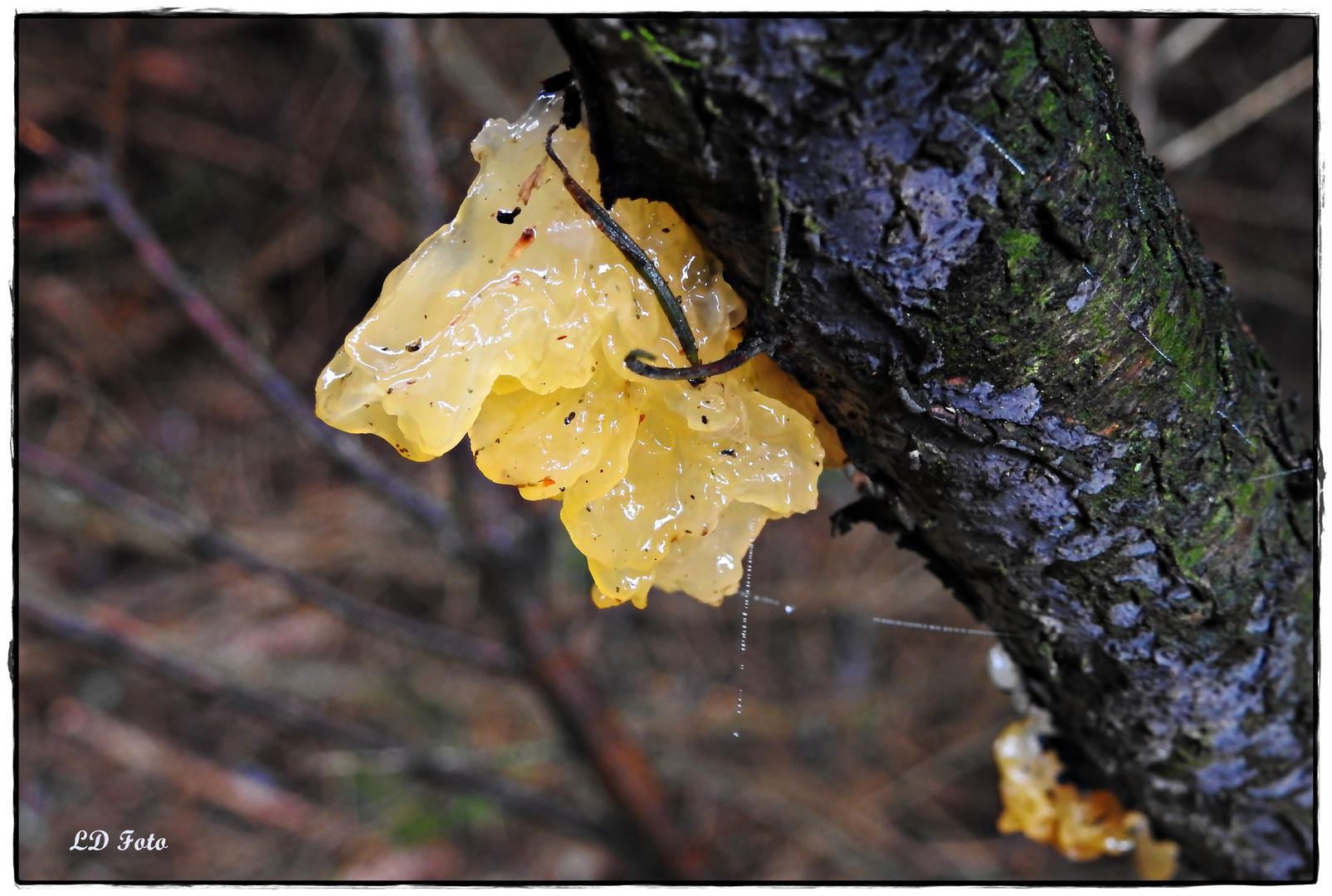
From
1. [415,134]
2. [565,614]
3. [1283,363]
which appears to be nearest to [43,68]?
[415,134]

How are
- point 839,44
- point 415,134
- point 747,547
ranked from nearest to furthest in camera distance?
point 839,44, point 747,547, point 415,134

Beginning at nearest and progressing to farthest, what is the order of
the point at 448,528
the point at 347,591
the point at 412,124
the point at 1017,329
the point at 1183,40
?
the point at 1017,329 → the point at 412,124 → the point at 448,528 → the point at 1183,40 → the point at 347,591

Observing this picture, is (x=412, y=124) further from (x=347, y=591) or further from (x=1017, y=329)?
(x=347, y=591)

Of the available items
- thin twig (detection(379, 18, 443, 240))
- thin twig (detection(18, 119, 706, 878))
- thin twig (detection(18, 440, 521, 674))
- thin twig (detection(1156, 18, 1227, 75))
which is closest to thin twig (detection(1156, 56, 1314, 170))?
thin twig (detection(1156, 18, 1227, 75))

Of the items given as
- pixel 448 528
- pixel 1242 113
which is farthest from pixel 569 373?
pixel 1242 113

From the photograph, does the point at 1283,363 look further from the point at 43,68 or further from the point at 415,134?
the point at 43,68
